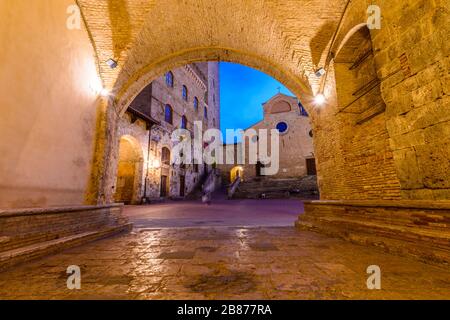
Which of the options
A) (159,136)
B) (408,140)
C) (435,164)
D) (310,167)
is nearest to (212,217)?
(408,140)

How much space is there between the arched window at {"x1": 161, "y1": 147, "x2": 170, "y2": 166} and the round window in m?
13.1

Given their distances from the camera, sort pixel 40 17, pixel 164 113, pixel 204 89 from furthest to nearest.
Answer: pixel 204 89 < pixel 164 113 < pixel 40 17

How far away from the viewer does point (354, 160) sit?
4.94 meters

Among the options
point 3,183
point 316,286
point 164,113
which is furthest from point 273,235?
point 164,113

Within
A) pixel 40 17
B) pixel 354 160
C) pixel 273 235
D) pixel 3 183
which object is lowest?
pixel 273 235

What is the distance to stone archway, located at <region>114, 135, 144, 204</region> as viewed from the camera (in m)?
13.5

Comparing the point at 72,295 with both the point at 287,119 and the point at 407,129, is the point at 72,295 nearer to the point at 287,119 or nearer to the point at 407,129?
the point at 407,129

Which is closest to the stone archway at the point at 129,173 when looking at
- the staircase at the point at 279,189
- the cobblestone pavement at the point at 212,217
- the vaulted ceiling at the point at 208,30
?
the cobblestone pavement at the point at 212,217

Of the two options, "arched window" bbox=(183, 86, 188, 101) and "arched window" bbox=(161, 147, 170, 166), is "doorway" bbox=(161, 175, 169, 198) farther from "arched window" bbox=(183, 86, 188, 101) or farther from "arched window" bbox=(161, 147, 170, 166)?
"arched window" bbox=(183, 86, 188, 101)

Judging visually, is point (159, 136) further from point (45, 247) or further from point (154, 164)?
point (45, 247)

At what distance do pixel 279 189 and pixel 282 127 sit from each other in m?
9.20

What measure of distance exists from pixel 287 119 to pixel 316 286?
74.5 ft

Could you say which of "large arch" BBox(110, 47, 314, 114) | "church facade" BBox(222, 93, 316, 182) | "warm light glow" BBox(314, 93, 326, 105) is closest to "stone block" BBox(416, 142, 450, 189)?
"warm light glow" BBox(314, 93, 326, 105)

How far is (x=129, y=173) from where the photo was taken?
1388cm
